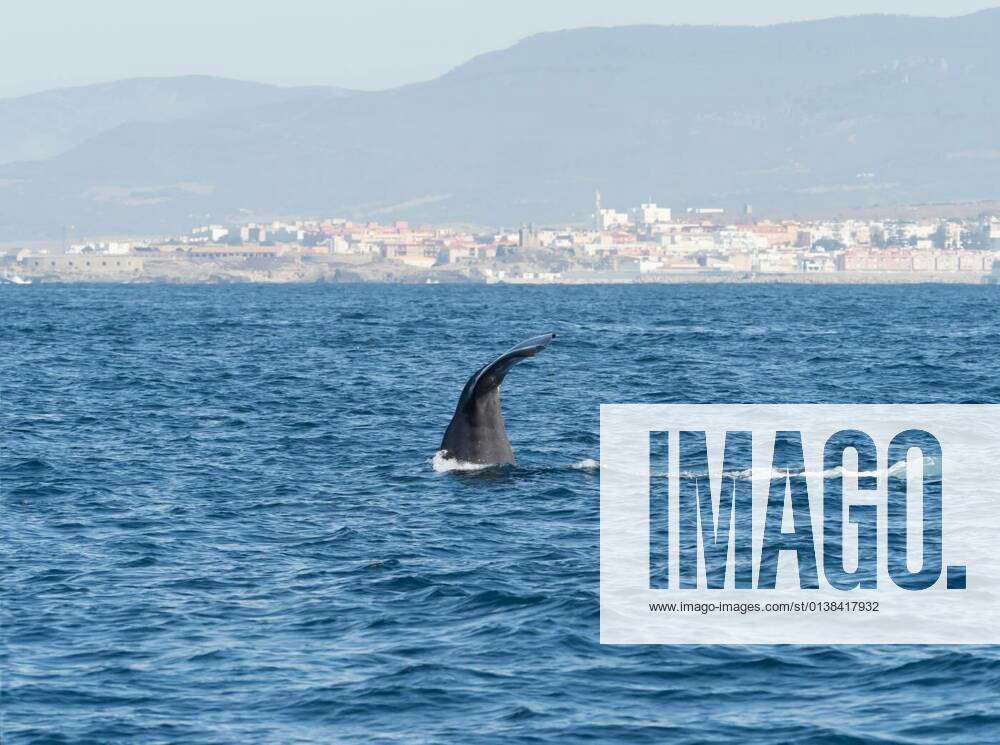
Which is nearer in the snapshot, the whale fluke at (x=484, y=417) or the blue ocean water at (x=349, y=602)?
the blue ocean water at (x=349, y=602)

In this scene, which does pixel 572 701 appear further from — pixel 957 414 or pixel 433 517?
pixel 957 414

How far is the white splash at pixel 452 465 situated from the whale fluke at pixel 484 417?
5 cm

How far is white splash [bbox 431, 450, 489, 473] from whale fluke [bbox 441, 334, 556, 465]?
54 millimetres

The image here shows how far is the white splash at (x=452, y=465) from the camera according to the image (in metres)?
27.0

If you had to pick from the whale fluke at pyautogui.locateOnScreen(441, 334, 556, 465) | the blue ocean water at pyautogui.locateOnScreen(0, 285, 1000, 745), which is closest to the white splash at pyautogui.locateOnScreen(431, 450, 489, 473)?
the whale fluke at pyautogui.locateOnScreen(441, 334, 556, 465)

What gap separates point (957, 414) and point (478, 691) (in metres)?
27.0

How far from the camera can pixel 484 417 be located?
24844mm

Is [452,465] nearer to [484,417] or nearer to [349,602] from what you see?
[484,417]

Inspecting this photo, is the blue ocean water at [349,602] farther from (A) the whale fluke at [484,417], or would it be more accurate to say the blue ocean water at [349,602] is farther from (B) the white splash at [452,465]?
(A) the whale fluke at [484,417]

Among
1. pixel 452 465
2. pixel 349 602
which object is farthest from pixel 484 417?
pixel 349 602

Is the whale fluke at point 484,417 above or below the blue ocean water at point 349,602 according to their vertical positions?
above

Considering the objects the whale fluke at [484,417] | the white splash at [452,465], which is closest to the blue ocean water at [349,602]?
the white splash at [452,465]

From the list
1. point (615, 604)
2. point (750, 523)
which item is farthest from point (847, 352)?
point (615, 604)

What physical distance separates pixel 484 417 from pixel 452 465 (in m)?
2.61
